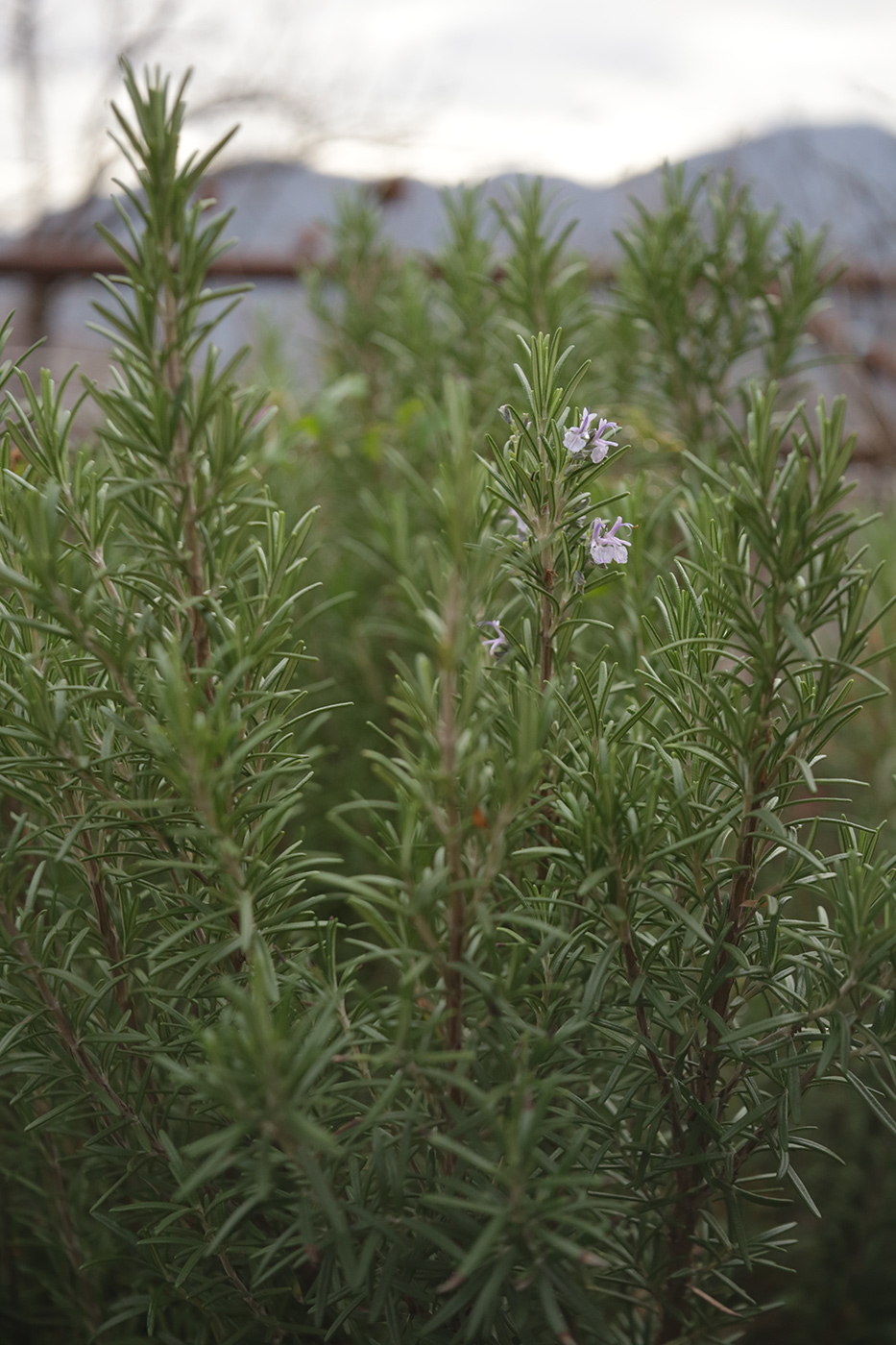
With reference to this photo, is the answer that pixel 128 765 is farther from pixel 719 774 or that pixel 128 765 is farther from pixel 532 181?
pixel 532 181

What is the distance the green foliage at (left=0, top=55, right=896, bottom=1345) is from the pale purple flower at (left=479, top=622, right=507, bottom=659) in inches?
0.5

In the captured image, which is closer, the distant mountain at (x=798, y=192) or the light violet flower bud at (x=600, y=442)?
the light violet flower bud at (x=600, y=442)

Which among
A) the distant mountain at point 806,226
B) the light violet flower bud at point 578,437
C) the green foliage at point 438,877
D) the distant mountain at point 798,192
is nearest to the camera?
the green foliage at point 438,877

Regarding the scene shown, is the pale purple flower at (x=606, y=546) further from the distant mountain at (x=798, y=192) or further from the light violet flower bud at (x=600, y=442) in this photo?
the distant mountain at (x=798, y=192)

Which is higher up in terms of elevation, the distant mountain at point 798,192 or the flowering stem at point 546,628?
the distant mountain at point 798,192

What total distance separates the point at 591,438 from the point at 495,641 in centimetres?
14

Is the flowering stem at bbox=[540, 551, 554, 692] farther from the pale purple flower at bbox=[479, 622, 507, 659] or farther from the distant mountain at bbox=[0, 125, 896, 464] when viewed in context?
the distant mountain at bbox=[0, 125, 896, 464]

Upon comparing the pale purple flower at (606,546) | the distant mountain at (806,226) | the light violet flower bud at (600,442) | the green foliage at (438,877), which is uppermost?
the distant mountain at (806,226)

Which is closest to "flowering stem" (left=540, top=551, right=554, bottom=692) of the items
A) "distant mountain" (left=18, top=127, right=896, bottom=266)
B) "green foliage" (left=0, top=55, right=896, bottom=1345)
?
"green foliage" (left=0, top=55, right=896, bottom=1345)

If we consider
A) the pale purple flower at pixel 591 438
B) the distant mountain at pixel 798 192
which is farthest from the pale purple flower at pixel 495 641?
the distant mountain at pixel 798 192

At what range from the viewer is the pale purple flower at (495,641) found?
56 cm

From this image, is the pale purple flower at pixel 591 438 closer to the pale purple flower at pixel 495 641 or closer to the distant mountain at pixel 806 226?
the pale purple flower at pixel 495 641

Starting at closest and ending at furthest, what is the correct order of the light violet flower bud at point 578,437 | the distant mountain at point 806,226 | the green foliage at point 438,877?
1. the green foliage at point 438,877
2. the light violet flower bud at point 578,437
3. the distant mountain at point 806,226

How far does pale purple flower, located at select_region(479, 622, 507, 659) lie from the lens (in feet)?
1.85
